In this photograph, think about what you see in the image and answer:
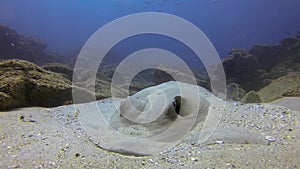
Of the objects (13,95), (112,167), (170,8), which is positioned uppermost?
(170,8)

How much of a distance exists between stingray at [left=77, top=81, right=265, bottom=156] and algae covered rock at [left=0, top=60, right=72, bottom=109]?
5.48 feet

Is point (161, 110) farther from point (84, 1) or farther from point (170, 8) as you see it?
point (84, 1)

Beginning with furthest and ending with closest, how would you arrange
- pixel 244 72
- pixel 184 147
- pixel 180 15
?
1. pixel 180 15
2. pixel 244 72
3. pixel 184 147

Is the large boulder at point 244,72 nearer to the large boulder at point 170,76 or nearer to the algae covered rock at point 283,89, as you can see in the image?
the large boulder at point 170,76

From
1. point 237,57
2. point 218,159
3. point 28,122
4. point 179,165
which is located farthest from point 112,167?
point 237,57

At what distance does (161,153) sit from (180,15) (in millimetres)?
119491

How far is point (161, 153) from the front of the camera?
8.71 feet

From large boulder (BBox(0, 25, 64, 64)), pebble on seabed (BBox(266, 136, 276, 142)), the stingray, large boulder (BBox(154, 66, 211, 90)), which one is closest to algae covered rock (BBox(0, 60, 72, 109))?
the stingray

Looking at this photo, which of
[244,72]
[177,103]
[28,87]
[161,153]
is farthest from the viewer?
[244,72]

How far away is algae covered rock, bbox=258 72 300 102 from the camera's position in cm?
684

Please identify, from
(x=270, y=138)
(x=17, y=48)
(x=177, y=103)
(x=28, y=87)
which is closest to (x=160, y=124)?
(x=177, y=103)

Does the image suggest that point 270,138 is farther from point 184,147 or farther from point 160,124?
point 160,124

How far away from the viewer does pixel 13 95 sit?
16.1ft

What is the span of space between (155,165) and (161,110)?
1224mm
